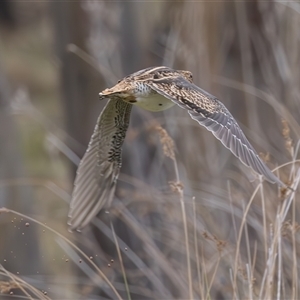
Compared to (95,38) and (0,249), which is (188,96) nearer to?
(95,38)

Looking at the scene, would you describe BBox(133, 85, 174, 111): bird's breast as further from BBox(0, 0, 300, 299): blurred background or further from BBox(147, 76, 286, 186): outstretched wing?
BBox(0, 0, 300, 299): blurred background

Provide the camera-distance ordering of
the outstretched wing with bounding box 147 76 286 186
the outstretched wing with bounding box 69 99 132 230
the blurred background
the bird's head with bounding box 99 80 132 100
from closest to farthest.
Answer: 1. the outstretched wing with bounding box 147 76 286 186
2. the bird's head with bounding box 99 80 132 100
3. the outstretched wing with bounding box 69 99 132 230
4. the blurred background

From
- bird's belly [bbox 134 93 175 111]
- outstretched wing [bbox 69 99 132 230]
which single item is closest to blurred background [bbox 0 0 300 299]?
outstretched wing [bbox 69 99 132 230]

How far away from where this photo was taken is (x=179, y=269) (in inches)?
110

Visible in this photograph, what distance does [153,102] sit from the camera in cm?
212

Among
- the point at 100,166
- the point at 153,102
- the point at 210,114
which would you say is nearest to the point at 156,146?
the point at 100,166

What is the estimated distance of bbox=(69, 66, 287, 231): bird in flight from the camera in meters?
1.90

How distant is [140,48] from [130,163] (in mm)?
625

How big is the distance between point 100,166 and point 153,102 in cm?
40

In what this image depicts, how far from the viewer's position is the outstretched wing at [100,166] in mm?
2318

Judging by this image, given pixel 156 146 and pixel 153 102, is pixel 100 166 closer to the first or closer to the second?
pixel 153 102

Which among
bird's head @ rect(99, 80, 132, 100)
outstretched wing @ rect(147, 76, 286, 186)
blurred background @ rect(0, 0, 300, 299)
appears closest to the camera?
outstretched wing @ rect(147, 76, 286, 186)

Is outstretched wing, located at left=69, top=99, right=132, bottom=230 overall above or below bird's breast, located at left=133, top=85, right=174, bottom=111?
below

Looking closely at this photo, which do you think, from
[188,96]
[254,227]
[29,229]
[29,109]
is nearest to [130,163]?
[29,109]
